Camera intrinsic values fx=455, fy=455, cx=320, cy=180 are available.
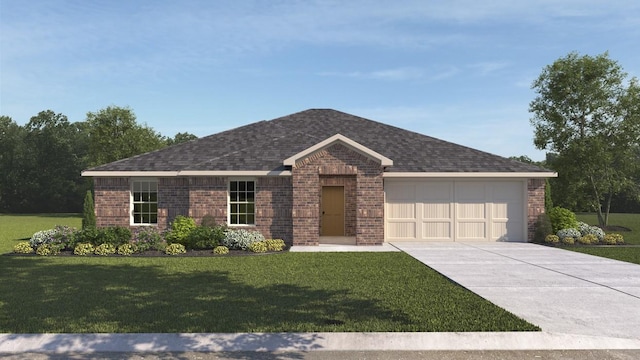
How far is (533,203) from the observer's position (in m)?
19.4

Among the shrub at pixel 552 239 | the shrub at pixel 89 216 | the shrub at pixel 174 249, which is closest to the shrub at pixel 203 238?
the shrub at pixel 174 249

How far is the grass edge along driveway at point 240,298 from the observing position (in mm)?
6816

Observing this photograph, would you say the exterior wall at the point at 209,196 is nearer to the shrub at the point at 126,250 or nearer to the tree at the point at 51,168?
the shrub at the point at 126,250

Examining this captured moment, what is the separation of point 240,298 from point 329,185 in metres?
12.7

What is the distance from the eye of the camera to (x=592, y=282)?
10.5 m

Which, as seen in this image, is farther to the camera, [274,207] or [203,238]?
[274,207]

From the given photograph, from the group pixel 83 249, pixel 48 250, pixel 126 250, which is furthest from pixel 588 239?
pixel 48 250

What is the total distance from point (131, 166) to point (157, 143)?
1184 inches

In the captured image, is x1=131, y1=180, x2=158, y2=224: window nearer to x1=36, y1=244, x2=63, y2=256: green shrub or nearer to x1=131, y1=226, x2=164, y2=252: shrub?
x1=131, y1=226, x2=164, y2=252: shrub

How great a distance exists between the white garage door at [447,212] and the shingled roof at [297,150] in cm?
82

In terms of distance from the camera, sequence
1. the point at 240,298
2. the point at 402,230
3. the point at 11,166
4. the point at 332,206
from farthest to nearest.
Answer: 1. the point at 11,166
2. the point at 332,206
3. the point at 402,230
4. the point at 240,298

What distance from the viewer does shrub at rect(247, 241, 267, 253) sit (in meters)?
16.0

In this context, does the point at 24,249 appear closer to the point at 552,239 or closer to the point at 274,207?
the point at 274,207

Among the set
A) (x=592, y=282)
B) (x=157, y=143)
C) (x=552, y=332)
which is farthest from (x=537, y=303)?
(x=157, y=143)
